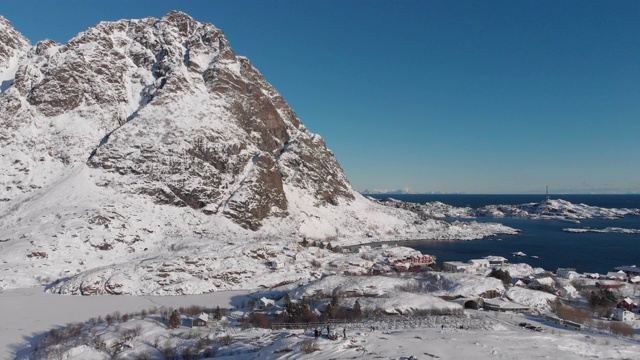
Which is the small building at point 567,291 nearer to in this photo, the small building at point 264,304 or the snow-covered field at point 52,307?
the small building at point 264,304

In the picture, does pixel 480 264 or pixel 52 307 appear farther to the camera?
pixel 480 264

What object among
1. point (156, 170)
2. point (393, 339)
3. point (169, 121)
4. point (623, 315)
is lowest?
point (623, 315)

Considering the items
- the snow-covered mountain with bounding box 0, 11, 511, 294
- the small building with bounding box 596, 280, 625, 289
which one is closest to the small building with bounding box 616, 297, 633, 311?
the small building with bounding box 596, 280, 625, 289

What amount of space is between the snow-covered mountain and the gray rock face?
0.45 metres

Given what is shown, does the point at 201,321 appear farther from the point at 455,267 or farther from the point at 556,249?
the point at 556,249

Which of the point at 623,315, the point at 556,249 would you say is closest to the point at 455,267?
the point at 623,315

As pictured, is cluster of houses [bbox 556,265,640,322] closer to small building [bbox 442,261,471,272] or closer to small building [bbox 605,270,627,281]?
small building [bbox 605,270,627,281]

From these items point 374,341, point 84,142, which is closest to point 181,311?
point 374,341

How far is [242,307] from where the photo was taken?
65.9 metres

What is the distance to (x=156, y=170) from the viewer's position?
123 m

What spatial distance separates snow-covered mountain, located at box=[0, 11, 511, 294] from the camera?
88.3 m

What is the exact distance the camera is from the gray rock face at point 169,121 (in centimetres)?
12488

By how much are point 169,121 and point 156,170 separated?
1906 cm

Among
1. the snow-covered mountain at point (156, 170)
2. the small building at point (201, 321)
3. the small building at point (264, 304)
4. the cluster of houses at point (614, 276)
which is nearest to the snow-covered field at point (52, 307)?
the snow-covered mountain at point (156, 170)
